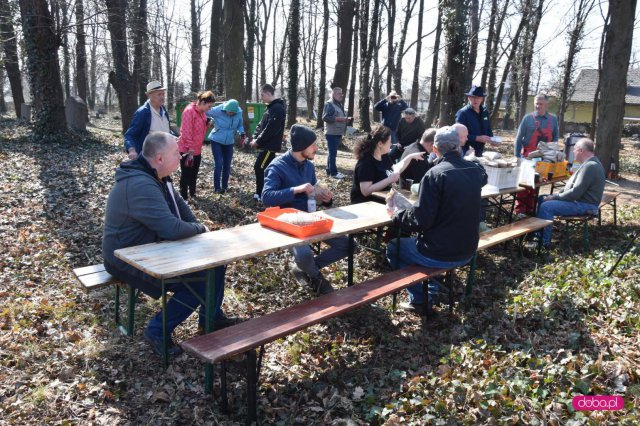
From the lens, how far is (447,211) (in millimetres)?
4168

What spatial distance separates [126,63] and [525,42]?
1962 cm

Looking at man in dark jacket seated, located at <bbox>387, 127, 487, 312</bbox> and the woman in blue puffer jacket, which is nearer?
man in dark jacket seated, located at <bbox>387, 127, 487, 312</bbox>

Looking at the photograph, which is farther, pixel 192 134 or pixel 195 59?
pixel 195 59

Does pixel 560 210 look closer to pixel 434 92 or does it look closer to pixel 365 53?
pixel 365 53

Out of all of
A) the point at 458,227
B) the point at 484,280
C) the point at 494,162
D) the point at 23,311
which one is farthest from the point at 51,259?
the point at 494,162

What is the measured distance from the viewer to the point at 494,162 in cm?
641

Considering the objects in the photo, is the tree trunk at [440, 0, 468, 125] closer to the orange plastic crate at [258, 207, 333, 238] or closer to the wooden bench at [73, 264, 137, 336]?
the orange plastic crate at [258, 207, 333, 238]

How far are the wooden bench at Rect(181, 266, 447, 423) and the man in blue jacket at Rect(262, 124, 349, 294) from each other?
2.57 ft

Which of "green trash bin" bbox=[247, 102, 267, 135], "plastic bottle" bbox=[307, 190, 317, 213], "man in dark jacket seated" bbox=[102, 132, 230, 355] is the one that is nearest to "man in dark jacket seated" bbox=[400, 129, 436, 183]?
A: "plastic bottle" bbox=[307, 190, 317, 213]

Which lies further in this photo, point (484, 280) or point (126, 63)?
point (126, 63)

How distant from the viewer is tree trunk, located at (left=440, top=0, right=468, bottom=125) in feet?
33.3

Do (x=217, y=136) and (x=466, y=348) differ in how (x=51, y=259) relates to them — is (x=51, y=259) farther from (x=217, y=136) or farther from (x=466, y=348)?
(x=466, y=348)

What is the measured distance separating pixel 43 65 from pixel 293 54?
10.4 meters

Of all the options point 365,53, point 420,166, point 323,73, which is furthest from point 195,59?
point 420,166
